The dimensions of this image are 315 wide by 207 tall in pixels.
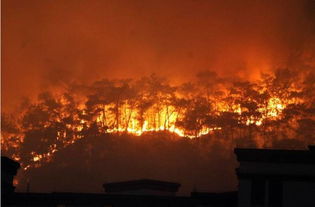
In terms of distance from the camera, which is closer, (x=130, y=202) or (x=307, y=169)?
(x=307, y=169)

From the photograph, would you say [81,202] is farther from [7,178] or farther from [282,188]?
[282,188]

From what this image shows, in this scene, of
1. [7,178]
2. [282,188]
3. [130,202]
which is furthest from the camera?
[7,178]

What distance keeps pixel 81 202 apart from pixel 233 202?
596 inches

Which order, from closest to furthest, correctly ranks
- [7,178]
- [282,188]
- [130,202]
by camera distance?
[282,188] < [130,202] < [7,178]

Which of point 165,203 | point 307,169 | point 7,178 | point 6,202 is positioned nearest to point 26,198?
point 6,202

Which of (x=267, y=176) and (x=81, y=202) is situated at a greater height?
(x=267, y=176)

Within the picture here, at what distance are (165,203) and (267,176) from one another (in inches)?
421

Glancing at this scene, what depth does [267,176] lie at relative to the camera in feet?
172

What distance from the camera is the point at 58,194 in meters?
57.4

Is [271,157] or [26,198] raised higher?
[271,157]

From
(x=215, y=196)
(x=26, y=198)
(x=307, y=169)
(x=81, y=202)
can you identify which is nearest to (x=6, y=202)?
(x=26, y=198)

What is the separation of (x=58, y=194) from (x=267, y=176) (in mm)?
20165

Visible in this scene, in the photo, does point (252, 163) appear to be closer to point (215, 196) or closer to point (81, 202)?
point (215, 196)

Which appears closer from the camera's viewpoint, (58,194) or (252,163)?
(252,163)
